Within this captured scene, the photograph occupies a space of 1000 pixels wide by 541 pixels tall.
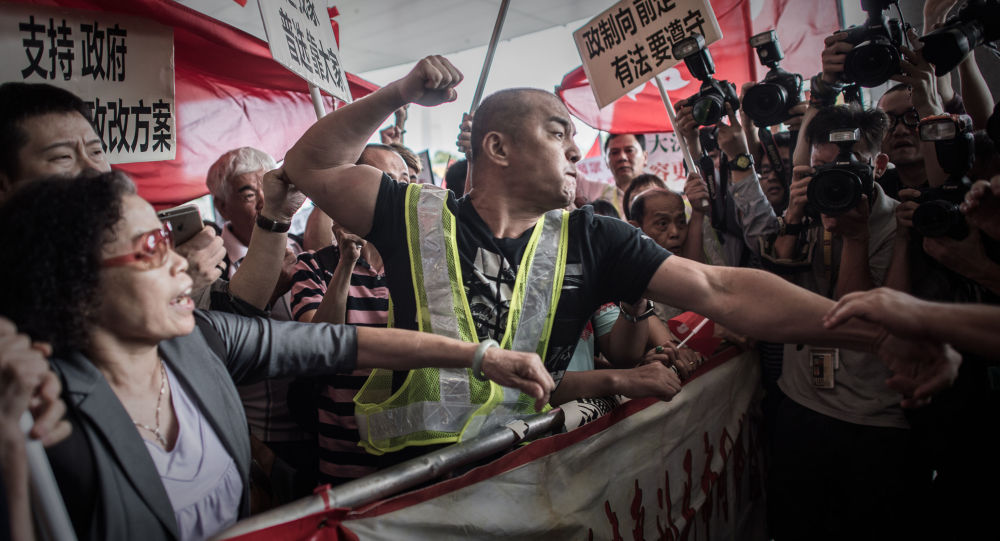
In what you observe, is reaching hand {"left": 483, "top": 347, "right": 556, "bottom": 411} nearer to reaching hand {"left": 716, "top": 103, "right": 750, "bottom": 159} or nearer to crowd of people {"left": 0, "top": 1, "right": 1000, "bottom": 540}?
crowd of people {"left": 0, "top": 1, "right": 1000, "bottom": 540}

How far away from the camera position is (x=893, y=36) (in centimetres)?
233

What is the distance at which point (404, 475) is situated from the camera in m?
1.32

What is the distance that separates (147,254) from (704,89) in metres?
2.46

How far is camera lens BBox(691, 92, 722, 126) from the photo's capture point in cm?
272

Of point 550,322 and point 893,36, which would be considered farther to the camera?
point 893,36

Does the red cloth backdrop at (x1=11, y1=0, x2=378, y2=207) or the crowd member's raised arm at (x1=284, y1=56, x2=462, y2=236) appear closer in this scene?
the crowd member's raised arm at (x1=284, y1=56, x2=462, y2=236)

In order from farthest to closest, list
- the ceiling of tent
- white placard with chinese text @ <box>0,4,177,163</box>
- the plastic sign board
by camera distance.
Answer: the ceiling of tent < the plastic sign board < white placard with chinese text @ <box>0,4,177,163</box>

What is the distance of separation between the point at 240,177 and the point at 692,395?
2.30 metres

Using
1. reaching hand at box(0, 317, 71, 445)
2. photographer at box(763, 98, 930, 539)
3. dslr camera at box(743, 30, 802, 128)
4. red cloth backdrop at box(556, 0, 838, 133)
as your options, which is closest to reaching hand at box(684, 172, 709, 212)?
dslr camera at box(743, 30, 802, 128)

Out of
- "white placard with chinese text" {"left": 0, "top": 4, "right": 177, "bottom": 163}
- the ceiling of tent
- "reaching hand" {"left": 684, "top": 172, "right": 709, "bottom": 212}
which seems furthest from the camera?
the ceiling of tent

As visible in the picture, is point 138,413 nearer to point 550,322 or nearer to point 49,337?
point 49,337

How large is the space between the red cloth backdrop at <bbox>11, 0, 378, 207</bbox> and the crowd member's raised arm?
2.29m

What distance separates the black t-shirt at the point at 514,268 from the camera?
5.70 feet

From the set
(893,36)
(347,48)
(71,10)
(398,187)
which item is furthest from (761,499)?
(347,48)
